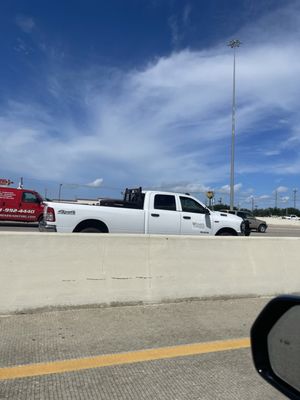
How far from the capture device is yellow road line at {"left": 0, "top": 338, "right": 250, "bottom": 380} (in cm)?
414

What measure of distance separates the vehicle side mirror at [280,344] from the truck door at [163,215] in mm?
9073

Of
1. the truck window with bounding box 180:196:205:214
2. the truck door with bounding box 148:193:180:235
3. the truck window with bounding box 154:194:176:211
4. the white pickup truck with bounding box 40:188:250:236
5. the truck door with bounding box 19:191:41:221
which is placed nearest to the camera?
the white pickup truck with bounding box 40:188:250:236

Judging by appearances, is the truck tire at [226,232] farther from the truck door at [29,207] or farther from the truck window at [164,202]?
the truck door at [29,207]

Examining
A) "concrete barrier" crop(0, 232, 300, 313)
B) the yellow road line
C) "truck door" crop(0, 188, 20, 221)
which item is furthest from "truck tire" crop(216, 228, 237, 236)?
"truck door" crop(0, 188, 20, 221)

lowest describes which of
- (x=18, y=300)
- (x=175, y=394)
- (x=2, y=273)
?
(x=175, y=394)

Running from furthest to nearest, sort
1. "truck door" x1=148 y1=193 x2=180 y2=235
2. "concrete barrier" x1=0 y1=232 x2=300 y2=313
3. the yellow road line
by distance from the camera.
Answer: "truck door" x1=148 y1=193 x2=180 y2=235
"concrete barrier" x1=0 y1=232 x2=300 y2=313
the yellow road line

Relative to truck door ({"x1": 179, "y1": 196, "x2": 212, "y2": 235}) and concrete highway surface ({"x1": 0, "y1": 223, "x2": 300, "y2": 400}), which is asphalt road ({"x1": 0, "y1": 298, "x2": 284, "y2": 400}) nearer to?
concrete highway surface ({"x1": 0, "y1": 223, "x2": 300, "y2": 400})

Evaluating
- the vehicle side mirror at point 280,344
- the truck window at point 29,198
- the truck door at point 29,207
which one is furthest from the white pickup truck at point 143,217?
the truck window at point 29,198

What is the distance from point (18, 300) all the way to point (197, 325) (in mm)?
2420

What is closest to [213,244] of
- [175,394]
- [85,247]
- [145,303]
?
[145,303]

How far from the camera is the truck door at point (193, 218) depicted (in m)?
11.7

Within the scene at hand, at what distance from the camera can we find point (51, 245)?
6.31 m

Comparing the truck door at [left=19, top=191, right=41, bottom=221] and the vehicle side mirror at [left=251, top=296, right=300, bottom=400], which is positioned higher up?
the truck door at [left=19, top=191, right=41, bottom=221]

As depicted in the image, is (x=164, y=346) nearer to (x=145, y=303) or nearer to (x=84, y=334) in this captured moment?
(x=84, y=334)
